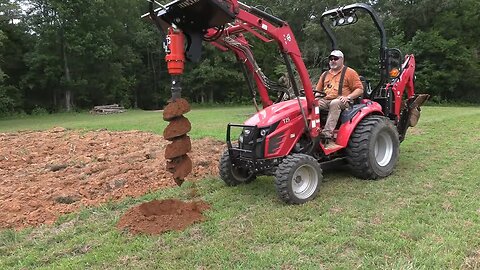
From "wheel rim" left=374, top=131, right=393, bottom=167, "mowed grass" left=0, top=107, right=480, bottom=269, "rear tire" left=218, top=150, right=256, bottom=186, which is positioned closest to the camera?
"mowed grass" left=0, top=107, right=480, bottom=269

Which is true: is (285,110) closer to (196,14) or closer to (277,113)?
(277,113)

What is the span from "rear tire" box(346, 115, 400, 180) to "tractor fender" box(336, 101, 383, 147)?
→ 0.35ft

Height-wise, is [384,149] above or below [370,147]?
below

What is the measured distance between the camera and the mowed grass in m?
3.63

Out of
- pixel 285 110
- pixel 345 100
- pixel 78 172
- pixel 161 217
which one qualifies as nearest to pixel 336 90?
pixel 345 100

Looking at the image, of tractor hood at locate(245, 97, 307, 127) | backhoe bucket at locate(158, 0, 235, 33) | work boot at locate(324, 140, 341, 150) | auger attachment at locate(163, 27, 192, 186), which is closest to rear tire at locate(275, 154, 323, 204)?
tractor hood at locate(245, 97, 307, 127)

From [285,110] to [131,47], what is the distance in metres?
31.6

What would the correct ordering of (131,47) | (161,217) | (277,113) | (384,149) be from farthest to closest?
(131,47)
(384,149)
(277,113)
(161,217)

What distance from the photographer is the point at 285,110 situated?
557cm

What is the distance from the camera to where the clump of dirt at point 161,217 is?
4.44m

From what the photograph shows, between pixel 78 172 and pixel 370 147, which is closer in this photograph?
pixel 370 147

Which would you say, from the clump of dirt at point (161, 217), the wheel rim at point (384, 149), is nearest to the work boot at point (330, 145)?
the wheel rim at point (384, 149)

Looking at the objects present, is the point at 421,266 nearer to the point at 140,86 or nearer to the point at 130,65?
the point at 130,65

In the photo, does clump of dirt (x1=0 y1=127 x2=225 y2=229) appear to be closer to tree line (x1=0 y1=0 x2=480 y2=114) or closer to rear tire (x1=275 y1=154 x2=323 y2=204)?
rear tire (x1=275 y1=154 x2=323 y2=204)
